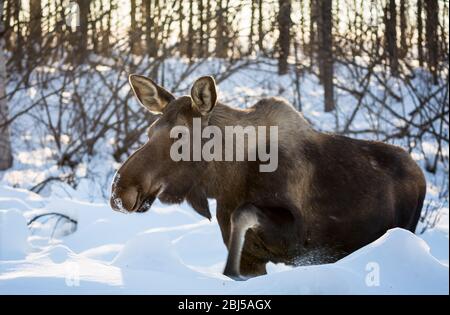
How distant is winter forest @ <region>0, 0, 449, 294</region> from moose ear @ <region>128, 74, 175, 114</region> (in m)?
0.92

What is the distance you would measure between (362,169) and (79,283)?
2.55 m

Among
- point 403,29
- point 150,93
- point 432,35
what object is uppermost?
point 403,29

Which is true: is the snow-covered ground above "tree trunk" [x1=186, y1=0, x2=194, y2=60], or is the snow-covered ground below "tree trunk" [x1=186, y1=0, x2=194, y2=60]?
below

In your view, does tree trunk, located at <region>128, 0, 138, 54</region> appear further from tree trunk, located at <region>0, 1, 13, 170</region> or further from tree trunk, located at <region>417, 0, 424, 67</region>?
tree trunk, located at <region>417, 0, 424, 67</region>

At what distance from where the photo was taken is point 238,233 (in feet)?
13.6

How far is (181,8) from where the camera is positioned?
11.5 m

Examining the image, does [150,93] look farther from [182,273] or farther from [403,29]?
[403,29]

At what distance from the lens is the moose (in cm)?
427

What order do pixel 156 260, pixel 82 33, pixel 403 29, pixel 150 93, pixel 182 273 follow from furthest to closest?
1. pixel 403 29
2. pixel 82 33
3. pixel 150 93
4. pixel 156 260
5. pixel 182 273

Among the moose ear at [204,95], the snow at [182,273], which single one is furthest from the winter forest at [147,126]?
the moose ear at [204,95]

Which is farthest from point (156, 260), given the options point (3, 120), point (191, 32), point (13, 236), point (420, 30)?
point (420, 30)

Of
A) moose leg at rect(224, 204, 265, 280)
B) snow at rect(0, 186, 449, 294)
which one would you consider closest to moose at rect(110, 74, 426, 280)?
moose leg at rect(224, 204, 265, 280)

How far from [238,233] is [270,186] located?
1.52 feet
